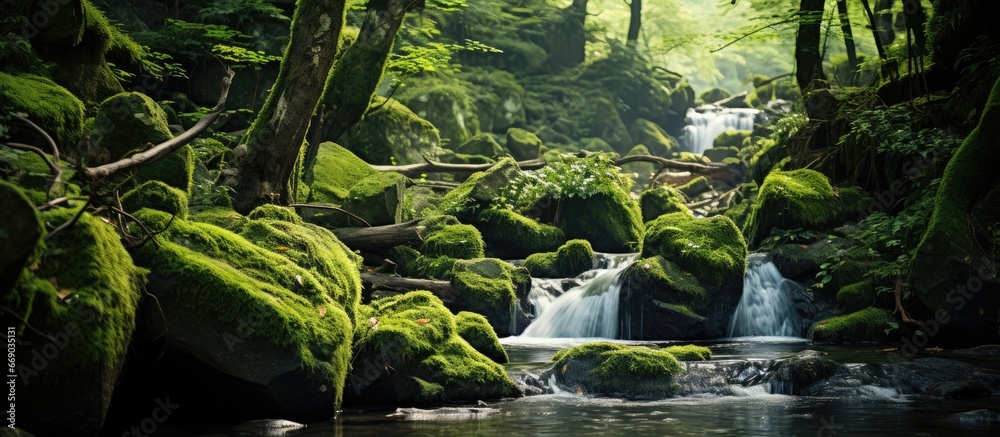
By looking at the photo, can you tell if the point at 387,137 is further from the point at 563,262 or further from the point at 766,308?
the point at 766,308

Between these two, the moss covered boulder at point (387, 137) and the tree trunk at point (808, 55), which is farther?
the moss covered boulder at point (387, 137)

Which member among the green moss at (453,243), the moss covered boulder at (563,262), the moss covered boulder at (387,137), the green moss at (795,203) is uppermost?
the moss covered boulder at (387,137)

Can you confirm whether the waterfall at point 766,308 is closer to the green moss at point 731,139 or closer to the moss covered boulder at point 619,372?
the moss covered boulder at point 619,372

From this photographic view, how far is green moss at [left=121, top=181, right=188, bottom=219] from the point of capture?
7.17 meters

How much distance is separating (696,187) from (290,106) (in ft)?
55.2

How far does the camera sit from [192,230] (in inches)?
263

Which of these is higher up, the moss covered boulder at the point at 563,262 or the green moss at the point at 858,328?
the moss covered boulder at the point at 563,262

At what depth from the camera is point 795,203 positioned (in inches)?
572

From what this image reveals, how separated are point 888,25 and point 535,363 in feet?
63.6

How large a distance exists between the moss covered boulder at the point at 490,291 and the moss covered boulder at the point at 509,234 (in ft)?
9.68

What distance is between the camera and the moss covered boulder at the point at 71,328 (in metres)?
4.81

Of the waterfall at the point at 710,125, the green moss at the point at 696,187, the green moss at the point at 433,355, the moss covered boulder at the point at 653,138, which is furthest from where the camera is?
the waterfall at the point at 710,125

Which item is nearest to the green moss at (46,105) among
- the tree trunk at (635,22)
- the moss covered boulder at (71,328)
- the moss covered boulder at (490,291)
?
the moss covered boulder at (71,328)

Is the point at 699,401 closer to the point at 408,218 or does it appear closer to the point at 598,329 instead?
the point at 598,329
